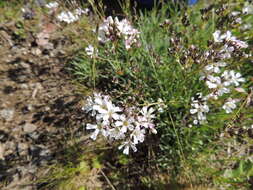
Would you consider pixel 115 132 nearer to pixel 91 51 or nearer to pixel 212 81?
pixel 212 81

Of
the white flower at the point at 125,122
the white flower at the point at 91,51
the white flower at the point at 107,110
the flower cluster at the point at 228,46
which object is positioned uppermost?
the white flower at the point at 91,51

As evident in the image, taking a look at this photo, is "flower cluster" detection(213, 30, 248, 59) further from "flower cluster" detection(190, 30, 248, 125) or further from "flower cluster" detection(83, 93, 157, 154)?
"flower cluster" detection(83, 93, 157, 154)

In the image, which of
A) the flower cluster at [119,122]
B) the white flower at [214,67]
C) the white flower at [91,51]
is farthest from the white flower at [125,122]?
the white flower at [214,67]

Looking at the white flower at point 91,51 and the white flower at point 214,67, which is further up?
the white flower at point 91,51

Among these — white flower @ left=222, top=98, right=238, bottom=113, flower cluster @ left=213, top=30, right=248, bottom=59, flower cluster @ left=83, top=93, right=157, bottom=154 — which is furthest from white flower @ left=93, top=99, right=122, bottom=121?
white flower @ left=222, top=98, right=238, bottom=113

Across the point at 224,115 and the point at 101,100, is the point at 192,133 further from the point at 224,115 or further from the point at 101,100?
the point at 101,100

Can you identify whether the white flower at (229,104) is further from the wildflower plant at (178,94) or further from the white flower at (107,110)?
the white flower at (107,110)
